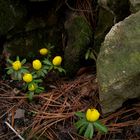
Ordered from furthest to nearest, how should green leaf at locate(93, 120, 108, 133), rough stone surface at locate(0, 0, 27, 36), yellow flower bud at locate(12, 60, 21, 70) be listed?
rough stone surface at locate(0, 0, 27, 36)
yellow flower bud at locate(12, 60, 21, 70)
green leaf at locate(93, 120, 108, 133)

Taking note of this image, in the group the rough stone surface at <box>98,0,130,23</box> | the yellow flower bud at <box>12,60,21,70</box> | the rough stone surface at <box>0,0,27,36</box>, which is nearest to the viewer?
the rough stone surface at <box>98,0,130,23</box>

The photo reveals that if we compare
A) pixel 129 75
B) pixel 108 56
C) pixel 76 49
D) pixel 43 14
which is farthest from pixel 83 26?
pixel 129 75

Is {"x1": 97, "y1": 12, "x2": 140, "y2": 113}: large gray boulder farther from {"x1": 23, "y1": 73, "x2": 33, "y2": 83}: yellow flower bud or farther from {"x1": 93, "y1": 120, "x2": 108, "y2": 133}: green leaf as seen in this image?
{"x1": 23, "y1": 73, "x2": 33, "y2": 83}: yellow flower bud

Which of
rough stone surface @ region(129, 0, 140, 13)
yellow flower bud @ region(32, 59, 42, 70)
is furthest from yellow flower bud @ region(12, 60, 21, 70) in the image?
rough stone surface @ region(129, 0, 140, 13)

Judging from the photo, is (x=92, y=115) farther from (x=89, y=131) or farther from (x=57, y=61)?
(x=57, y=61)

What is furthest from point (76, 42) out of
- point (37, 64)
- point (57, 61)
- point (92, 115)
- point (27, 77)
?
point (92, 115)

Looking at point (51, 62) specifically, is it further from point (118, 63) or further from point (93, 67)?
point (118, 63)
